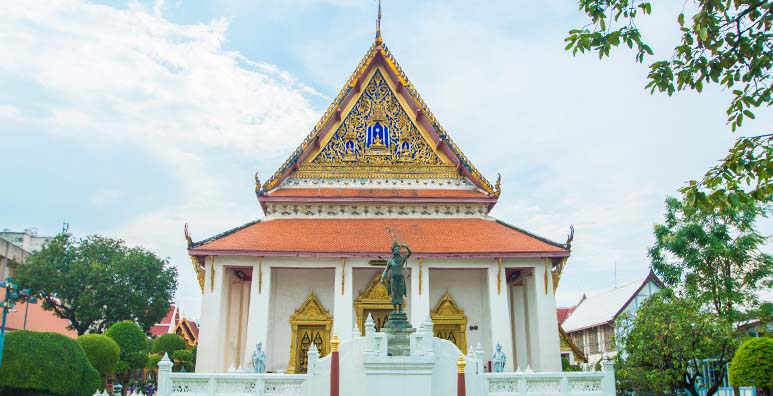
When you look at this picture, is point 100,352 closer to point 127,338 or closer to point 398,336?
point 127,338

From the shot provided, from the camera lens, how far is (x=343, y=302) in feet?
50.7

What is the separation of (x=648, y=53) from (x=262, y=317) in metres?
11.7

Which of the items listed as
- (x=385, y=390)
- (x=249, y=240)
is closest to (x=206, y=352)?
(x=249, y=240)

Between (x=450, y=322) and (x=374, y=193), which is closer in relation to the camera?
(x=450, y=322)

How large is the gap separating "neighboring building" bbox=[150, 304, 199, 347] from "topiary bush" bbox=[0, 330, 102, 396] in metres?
20.2

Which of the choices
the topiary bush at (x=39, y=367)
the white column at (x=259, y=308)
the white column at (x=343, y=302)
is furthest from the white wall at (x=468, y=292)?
the topiary bush at (x=39, y=367)

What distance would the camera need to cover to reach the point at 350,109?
18656mm

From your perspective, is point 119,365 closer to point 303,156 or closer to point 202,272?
point 202,272

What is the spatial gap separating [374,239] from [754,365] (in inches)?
341

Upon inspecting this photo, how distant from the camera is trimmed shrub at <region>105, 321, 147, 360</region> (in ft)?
66.6

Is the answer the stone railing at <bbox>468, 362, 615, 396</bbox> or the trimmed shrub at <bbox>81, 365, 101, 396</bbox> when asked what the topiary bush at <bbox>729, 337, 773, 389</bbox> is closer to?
the stone railing at <bbox>468, 362, 615, 396</bbox>

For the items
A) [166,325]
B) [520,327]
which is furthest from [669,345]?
[166,325]

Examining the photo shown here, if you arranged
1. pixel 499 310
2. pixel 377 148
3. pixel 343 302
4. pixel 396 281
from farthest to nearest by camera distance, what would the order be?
pixel 377 148 < pixel 499 310 < pixel 343 302 < pixel 396 281

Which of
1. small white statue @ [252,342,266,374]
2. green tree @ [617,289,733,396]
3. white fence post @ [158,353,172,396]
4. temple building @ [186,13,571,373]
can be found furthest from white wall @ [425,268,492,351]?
white fence post @ [158,353,172,396]
